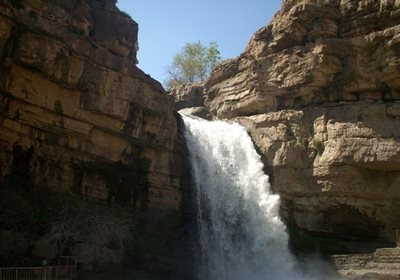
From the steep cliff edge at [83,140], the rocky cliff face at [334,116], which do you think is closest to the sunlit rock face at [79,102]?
the steep cliff edge at [83,140]

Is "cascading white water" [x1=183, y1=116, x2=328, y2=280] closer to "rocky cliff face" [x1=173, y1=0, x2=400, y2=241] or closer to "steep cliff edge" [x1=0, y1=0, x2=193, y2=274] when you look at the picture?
"rocky cliff face" [x1=173, y1=0, x2=400, y2=241]

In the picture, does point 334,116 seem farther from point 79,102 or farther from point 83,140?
point 79,102

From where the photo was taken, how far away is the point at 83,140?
21.4 meters

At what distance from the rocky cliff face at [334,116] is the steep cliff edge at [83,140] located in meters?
7.17

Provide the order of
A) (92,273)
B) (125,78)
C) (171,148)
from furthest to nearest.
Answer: (171,148) → (125,78) → (92,273)

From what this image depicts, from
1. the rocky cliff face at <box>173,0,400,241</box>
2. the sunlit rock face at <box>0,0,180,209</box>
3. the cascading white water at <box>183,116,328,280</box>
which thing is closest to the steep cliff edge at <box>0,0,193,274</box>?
the sunlit rock face at <box>0,0,180,209</box>

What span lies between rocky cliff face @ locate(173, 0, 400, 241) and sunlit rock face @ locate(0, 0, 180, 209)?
24.2 ft

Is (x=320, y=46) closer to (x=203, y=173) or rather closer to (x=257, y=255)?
(x=203, y=173)

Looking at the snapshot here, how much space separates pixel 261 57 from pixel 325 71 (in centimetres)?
493

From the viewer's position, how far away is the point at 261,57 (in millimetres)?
30562

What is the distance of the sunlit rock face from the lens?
19.1 m

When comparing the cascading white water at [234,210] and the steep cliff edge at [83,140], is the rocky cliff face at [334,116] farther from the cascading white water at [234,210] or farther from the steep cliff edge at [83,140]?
the steep cliff edge at [83,140]

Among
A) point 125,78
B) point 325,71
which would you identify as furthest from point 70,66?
point 325,71

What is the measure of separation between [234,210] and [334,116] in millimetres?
8106
